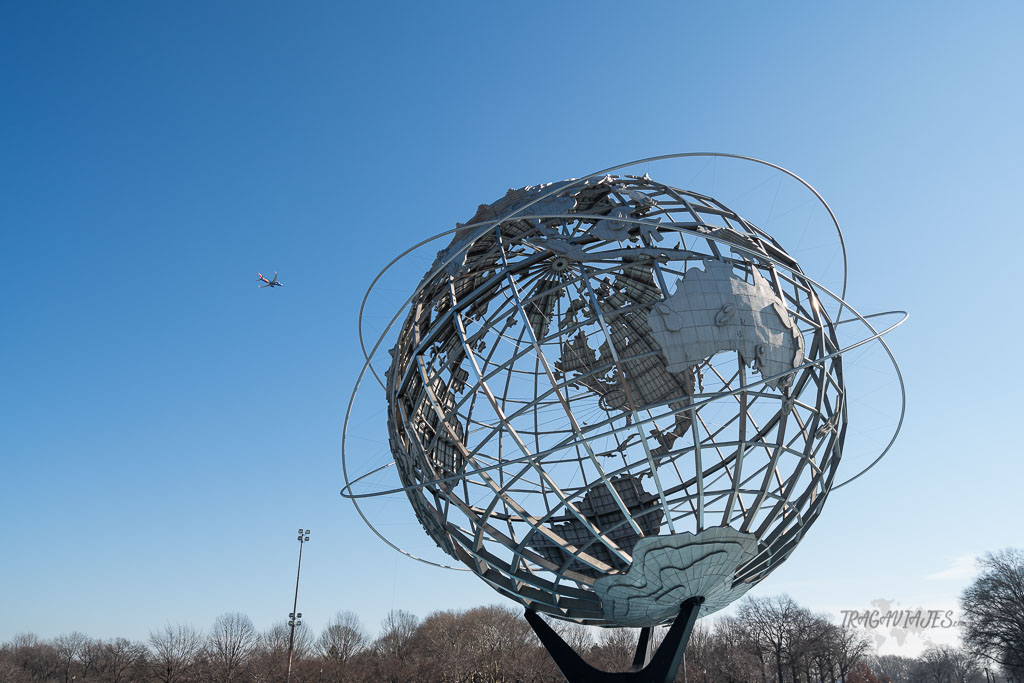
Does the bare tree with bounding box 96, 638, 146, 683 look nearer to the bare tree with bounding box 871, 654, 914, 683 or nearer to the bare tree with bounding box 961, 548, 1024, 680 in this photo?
the bare tree with bounding box 961, 548, 1024, 680

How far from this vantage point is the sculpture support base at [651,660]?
12.1 metres

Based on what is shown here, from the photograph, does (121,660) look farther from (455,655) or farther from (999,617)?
(999,617)

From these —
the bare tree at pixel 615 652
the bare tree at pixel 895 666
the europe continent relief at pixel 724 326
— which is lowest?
the bare tree at pixel 895 666

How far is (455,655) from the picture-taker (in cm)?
4606

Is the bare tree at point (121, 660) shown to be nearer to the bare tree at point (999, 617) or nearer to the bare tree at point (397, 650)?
the bare tree at point (397, 650)

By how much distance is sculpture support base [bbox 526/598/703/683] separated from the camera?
39.5 feet

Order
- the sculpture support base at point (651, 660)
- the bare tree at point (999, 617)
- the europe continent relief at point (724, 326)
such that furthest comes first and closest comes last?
the bare tree at point (999, 617) < the sculpture support base at point (651, 660) < the europe continent relief at point (724, 326)

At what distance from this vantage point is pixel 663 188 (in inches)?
580

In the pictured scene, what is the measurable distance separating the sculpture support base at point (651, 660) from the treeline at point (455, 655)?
3435 cm

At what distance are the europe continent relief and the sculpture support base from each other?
16.0ft

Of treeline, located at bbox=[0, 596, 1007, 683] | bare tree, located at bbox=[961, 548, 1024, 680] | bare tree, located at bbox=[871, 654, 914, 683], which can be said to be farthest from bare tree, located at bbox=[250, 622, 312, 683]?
bare tree, located at bbox=[871, 654, 914, 683]

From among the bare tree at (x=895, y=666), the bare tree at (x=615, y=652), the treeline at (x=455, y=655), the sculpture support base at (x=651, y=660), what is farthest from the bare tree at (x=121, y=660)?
the bare tree at (x=895, y=666)

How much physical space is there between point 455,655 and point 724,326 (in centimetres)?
4240

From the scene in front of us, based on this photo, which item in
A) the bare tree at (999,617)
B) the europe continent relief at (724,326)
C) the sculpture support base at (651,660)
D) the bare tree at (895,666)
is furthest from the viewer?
the bare tree at (895,666)
